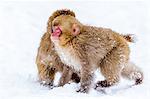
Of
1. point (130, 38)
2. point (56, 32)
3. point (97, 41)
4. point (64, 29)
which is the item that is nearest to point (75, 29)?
point (64, 29)

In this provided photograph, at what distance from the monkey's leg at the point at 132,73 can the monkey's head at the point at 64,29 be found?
1090mm

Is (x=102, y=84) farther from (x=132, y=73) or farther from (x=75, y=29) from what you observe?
(x=75, y=29)

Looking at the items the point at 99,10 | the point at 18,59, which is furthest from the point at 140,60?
the point at 99,10

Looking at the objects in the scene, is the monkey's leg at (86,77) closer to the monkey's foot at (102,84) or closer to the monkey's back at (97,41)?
the monkey's back at (97,41)

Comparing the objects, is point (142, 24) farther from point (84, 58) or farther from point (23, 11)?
point (84, 58)

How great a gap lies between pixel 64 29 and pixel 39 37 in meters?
4.83

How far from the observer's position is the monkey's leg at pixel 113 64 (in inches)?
397

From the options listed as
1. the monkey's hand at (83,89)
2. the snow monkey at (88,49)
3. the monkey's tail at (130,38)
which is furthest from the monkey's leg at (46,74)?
the monkey's tail at (130,38)

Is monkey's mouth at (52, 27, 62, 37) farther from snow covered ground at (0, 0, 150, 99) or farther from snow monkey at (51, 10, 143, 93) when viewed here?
snow covered ground at (0, 0, 150, 99)

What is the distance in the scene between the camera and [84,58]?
385 inches

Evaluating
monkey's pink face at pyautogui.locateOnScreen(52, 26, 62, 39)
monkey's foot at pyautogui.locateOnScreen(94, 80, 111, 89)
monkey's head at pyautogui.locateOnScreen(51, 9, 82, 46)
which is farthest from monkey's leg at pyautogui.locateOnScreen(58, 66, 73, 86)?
monkey's pink face at pyautogui.locateOnScreen(52, 26, 62, 39)

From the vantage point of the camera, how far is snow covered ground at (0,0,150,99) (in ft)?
32.2

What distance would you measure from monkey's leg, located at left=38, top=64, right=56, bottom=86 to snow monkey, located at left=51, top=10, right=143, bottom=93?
0.51 m

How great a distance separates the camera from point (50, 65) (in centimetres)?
1030
